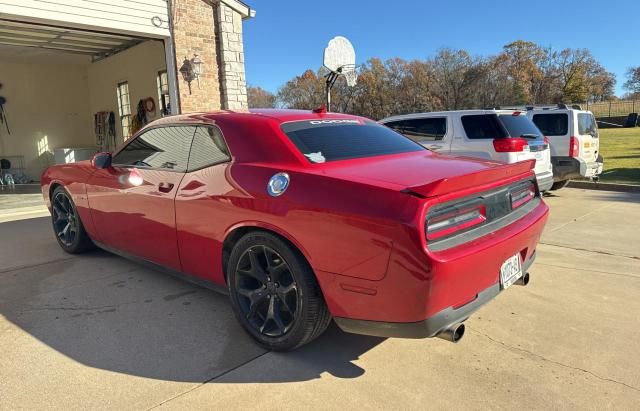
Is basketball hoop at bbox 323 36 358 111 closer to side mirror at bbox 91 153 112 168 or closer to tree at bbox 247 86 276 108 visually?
side mirror at bbox 91 153 112 168

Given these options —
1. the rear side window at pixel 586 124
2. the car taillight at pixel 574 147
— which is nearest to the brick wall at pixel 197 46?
the car taillight at pixel 574 147

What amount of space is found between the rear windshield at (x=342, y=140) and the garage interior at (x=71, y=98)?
10.3 m

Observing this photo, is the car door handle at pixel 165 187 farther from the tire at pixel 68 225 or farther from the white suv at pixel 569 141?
the white suv at pixel 569 141

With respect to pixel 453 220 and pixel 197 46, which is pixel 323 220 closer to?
pixel 453 220

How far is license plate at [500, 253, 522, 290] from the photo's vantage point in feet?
8.68

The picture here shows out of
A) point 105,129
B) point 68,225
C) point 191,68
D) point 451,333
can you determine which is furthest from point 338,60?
point 451,333

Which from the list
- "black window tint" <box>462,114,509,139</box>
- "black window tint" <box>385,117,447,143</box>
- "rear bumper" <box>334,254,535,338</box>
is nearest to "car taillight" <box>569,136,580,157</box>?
"black window tint" <box>462,114,509,139</box>

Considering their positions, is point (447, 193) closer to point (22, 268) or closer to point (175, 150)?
point (175, 150)

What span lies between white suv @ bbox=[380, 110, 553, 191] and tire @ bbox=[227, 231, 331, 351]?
5208 millimetres

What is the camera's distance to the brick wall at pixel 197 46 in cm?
1023

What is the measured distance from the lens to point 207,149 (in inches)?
128

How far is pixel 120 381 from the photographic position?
8.29 ft

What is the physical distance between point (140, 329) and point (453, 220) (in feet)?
7.37

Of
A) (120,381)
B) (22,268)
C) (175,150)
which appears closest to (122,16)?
(22,268)
